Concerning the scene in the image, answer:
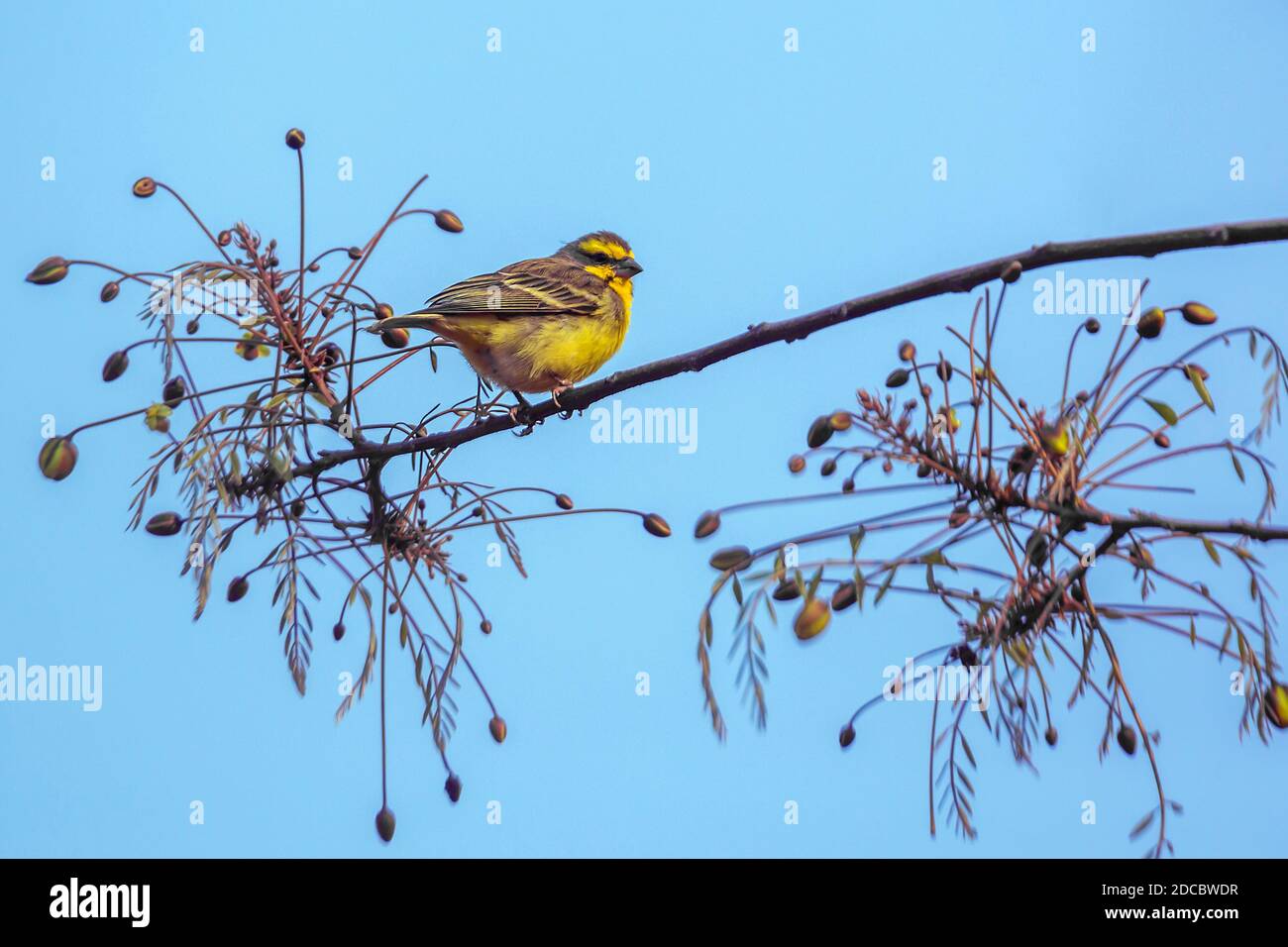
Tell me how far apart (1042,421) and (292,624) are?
0.90m

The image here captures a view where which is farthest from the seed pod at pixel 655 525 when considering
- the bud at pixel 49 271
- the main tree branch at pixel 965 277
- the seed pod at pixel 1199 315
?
the bud at pixel 49 271

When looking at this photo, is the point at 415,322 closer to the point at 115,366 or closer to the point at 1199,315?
the point at 115,366

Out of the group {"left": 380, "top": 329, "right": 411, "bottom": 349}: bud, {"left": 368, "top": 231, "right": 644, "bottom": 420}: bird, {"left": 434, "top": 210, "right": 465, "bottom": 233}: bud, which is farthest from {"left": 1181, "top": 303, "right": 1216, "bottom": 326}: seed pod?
{"left": 368, "top": 231, "right": 644, "bottom": 420}: bird

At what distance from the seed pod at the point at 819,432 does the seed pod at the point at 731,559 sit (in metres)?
0.16

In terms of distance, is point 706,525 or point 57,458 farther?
point 57,458

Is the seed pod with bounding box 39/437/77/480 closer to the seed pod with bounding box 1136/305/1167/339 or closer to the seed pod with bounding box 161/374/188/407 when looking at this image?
the seed pod with bounding box 161/374/188/407

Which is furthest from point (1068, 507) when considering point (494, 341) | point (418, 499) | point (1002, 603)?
point (494, 341)

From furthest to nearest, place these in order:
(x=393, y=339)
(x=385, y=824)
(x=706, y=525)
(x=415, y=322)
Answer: (x=415, y=322) < (x=393, y=339) < (x=385, y=824) < (x=706, y=525)

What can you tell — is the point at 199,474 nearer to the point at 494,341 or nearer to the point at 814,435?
the point at 814,435

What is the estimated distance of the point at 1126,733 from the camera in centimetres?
123

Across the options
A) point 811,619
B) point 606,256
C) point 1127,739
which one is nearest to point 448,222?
point 811,619

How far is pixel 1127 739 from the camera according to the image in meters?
1.23

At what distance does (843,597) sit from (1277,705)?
371 millimetres

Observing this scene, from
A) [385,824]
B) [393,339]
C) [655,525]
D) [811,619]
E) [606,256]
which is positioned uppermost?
[606,256]
